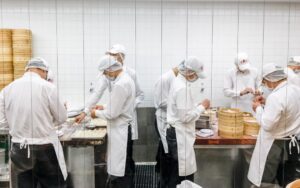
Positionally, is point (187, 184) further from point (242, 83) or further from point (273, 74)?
point (242, 83)

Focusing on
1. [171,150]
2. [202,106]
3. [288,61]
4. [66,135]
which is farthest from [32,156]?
A: [288,61]

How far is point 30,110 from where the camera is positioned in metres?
1.49

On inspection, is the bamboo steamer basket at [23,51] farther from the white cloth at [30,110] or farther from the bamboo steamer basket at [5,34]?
the white cloth at [30,110]

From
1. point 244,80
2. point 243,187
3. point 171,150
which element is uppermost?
point 244,80

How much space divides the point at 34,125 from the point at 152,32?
122 cm

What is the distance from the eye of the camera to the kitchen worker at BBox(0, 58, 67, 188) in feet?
4.90

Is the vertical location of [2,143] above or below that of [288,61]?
below

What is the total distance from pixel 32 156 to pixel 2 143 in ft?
1.21

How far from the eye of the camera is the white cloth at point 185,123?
1.67m

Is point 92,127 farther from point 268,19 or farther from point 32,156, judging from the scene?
point 268,19

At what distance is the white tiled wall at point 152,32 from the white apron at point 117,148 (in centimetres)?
43

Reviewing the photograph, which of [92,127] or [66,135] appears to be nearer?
[66,135]

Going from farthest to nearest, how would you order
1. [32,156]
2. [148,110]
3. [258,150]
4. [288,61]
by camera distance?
[148,110] → [288,61] → [258,150] → [32,156]

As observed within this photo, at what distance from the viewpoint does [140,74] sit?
2.49 m
